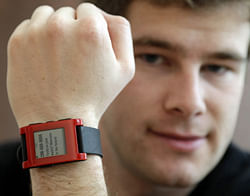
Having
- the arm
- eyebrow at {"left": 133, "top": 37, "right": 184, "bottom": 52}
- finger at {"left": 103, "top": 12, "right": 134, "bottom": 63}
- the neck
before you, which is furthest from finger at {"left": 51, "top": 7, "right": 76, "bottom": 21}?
the neck

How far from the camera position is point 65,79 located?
1.08 metres

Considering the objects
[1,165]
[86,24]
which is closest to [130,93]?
[86,24]

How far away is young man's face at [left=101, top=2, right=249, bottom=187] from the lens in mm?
1524

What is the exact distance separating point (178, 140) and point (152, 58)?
334 mm

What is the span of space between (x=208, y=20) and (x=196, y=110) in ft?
1.14

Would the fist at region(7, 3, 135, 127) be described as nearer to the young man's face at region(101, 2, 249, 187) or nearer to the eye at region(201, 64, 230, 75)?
the young man's face at region(101, 2, 249, 187)

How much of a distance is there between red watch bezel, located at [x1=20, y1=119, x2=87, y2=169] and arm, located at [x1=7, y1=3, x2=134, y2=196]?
3 centimetres

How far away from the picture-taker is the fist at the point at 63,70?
108 cm

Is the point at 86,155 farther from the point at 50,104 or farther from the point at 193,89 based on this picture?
the point at 193,89

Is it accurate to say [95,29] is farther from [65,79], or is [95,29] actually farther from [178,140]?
[178,140]

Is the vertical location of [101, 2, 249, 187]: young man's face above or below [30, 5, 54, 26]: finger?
below

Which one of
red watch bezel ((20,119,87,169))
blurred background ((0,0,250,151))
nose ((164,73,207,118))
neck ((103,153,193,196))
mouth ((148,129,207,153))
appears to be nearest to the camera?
red watch bezel ((20,119,87,169))

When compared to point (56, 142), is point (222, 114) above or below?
below

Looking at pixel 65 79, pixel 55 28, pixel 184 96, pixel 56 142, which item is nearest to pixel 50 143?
pixel 56 142
